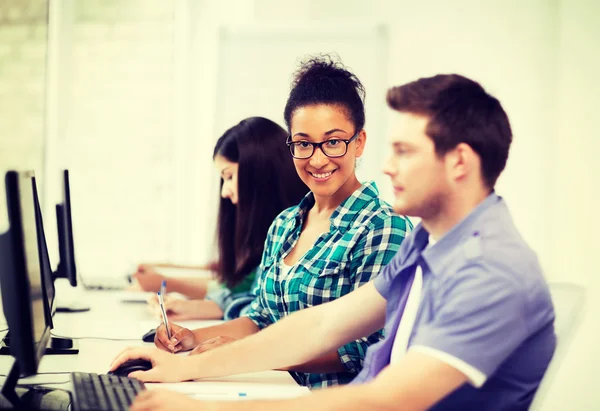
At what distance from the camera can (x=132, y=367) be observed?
1398mm

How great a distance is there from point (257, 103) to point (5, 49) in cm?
138

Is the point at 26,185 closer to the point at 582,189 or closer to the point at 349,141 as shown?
the point at 349,141

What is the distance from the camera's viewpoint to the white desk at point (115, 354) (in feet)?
4.39

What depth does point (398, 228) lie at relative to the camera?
154 centimetres

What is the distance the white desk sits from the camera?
134cm

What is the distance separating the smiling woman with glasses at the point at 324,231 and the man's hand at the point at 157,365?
16cm

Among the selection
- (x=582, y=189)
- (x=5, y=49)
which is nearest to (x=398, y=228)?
(x=582, y=189)

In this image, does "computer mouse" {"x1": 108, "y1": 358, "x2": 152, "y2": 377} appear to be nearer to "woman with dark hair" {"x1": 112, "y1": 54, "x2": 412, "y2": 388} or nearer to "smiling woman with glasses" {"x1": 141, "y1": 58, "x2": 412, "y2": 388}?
"woman with dark hair" {"x1": 112, "y1": 54, "x2": 412, "y2": 388}

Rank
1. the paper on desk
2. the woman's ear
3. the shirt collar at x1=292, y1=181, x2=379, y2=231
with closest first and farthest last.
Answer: the paper on desk → the shirt collar at x1=292, y1=181, x2=379, y2=231 → the woman's ear

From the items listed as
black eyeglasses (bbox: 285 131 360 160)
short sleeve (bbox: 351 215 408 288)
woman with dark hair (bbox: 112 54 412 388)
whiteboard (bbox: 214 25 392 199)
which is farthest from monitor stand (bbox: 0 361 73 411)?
whiteboard (bbox: 214 25 392 199)

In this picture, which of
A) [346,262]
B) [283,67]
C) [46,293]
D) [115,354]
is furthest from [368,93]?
[46,293]

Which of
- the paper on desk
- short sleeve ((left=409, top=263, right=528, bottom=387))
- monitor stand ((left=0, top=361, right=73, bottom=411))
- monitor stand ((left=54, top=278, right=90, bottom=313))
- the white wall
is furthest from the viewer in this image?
the white wall

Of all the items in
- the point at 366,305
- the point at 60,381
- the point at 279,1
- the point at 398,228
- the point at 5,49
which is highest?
the point at 279,1

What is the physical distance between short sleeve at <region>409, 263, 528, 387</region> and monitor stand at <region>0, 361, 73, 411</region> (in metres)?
0.72
